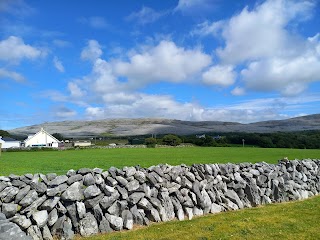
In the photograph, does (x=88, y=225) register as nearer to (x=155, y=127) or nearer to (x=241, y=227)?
(x=241, y=227)

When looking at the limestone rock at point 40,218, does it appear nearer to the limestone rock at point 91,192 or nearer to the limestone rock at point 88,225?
the limestone rock at point 88,225

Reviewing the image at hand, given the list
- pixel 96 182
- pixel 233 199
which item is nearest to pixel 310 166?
pixel 233 199

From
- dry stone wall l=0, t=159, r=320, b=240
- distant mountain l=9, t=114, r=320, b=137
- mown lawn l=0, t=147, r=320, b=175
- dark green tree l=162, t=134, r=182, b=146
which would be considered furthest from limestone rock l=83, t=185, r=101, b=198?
distant mountain l=9, t=114, r=320, b=137

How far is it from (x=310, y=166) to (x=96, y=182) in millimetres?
12200

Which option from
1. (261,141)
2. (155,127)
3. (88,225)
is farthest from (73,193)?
(155,127)

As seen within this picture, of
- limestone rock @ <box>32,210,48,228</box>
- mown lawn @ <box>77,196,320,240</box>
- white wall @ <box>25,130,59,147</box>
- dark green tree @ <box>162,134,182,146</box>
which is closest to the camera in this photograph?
limestone rock @ <box>32,210,48,228</box>

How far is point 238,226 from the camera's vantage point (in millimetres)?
10773

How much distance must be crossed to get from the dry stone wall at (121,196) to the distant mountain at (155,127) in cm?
10124

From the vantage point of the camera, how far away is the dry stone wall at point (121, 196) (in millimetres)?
9352

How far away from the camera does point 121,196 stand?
429 inches

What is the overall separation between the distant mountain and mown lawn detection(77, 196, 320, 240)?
4061 inches

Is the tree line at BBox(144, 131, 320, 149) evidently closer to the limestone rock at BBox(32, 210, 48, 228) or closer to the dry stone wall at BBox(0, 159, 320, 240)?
the dry stone wall at BBox(0, 159, 320, 240)

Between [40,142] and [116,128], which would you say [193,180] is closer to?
[40,142]

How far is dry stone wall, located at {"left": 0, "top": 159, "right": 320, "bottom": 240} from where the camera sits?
9.35 m
